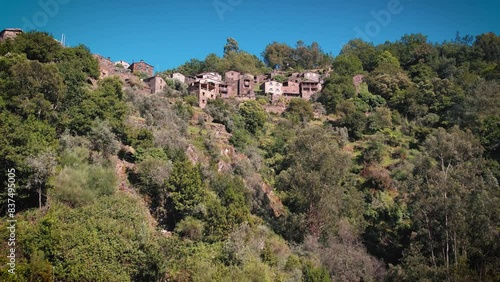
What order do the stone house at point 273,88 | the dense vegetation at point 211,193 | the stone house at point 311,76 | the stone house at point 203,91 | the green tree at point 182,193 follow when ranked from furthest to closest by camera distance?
the stone house at point 311,76 → the stone house at point 273,88 → the stone house at point 203,91 → the green tree at point 182,193 → the dense vegetation at point 211,193

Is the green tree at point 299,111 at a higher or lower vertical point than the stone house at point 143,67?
lower

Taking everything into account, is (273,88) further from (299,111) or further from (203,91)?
(203,91)

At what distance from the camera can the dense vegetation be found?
22609mm

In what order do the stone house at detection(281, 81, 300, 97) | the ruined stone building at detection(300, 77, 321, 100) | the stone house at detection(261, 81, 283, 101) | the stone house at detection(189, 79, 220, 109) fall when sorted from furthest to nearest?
the stone house at detection(281, 81, 300, 97)
the ruined stone building at detection(300, 77, 321, 100)
the stone house at detection(261, 81, 283, 101)
the stone house at detection(189, 79, 220, 109)

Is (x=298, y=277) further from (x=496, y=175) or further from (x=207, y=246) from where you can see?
(x=496, y=175)

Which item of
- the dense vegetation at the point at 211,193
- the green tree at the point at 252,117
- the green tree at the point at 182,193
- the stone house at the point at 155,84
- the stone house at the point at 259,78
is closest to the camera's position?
the dense vegetation at the point at 211,193

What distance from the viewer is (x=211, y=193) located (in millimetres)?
31062

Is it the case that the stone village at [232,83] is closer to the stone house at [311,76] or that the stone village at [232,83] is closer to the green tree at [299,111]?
the stone house at [311,76]

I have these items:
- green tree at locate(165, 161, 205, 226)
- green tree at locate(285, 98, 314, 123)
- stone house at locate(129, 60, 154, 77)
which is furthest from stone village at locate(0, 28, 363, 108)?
green tree at locate(165, 161, 205, 226)

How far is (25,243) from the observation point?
805 inches

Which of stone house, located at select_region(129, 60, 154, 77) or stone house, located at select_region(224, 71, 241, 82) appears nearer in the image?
stone house, located at select_region(129, 60, 154, 77)

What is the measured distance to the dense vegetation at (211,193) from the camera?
74.2ft

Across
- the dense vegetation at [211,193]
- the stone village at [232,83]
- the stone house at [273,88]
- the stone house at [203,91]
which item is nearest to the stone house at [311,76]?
the stone village at [232,83]

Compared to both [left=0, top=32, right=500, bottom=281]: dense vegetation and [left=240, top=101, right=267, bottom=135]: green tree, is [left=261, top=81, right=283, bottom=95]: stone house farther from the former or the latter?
[left=0, top=32, right=500, bottom=281]: dense vegetation
